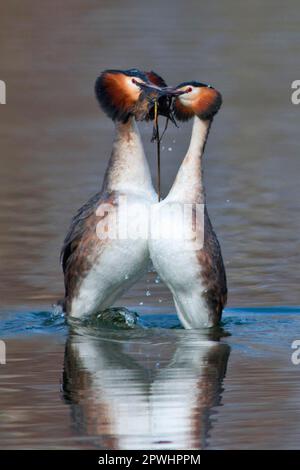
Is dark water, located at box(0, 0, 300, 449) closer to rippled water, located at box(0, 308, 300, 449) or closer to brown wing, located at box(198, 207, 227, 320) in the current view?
rippled water, located at box(0, 308, 300, 449)

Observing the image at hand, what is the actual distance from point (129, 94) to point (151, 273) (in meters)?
2.00

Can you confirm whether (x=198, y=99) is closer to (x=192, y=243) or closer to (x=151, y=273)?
(x=192, y=243)

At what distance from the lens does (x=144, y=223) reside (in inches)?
363

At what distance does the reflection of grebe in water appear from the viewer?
7285 mm

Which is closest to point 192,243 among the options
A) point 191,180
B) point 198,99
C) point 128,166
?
point 191,180

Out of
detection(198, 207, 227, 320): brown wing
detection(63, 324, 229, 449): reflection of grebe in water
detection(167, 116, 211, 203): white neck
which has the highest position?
Result: detection(167, 116, 211, 203): white neck

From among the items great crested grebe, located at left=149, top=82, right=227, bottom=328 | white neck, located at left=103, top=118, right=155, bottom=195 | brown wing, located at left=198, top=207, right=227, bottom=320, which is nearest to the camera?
great crested grebe, located at left=149, top=82, right=227, bottom=328

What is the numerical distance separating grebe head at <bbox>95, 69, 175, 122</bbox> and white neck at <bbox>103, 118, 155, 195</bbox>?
0.09m

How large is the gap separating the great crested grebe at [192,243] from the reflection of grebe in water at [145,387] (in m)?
0.20

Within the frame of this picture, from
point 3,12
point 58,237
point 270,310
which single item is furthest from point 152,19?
point 270,310

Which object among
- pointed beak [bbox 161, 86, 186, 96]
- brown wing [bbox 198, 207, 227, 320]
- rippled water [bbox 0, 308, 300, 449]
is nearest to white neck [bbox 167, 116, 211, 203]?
brown wing [bbox 198, 207, 227, 320]

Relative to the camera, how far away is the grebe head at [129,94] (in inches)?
375

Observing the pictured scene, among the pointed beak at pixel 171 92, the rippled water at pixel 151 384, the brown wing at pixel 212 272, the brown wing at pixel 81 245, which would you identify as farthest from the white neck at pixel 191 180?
the rippled water at pixel 151 384

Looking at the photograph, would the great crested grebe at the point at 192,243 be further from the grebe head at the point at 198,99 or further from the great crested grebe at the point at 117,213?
the great crested grebe at the point at 117,213
